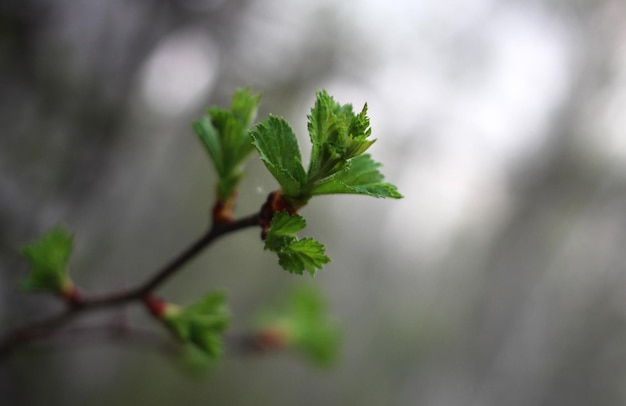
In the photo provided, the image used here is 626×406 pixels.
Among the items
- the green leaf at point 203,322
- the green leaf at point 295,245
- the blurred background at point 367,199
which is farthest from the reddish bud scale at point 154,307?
the blurred background at point 367,199

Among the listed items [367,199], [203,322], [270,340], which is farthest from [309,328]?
[367,199]

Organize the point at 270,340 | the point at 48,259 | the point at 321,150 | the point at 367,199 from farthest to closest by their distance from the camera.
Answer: the point at 367,199, the point at 270,340, the point at 48,259, the point at 321,150

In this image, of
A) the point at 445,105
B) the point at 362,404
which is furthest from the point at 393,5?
the point at 362,404

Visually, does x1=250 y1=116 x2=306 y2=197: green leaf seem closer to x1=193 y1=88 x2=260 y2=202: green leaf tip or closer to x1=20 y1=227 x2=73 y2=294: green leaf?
x1=193 y1=88 x2=260 y2=202: green leaf tip

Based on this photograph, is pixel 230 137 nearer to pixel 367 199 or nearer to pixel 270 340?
pixel 270 340

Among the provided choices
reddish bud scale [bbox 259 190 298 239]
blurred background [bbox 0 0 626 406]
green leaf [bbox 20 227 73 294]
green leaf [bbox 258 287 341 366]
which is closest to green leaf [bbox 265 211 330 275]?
reddish bud scale [bbox 259 190 298 239]

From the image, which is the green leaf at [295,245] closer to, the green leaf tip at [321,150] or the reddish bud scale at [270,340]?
the green leaf tip at [321,150]
